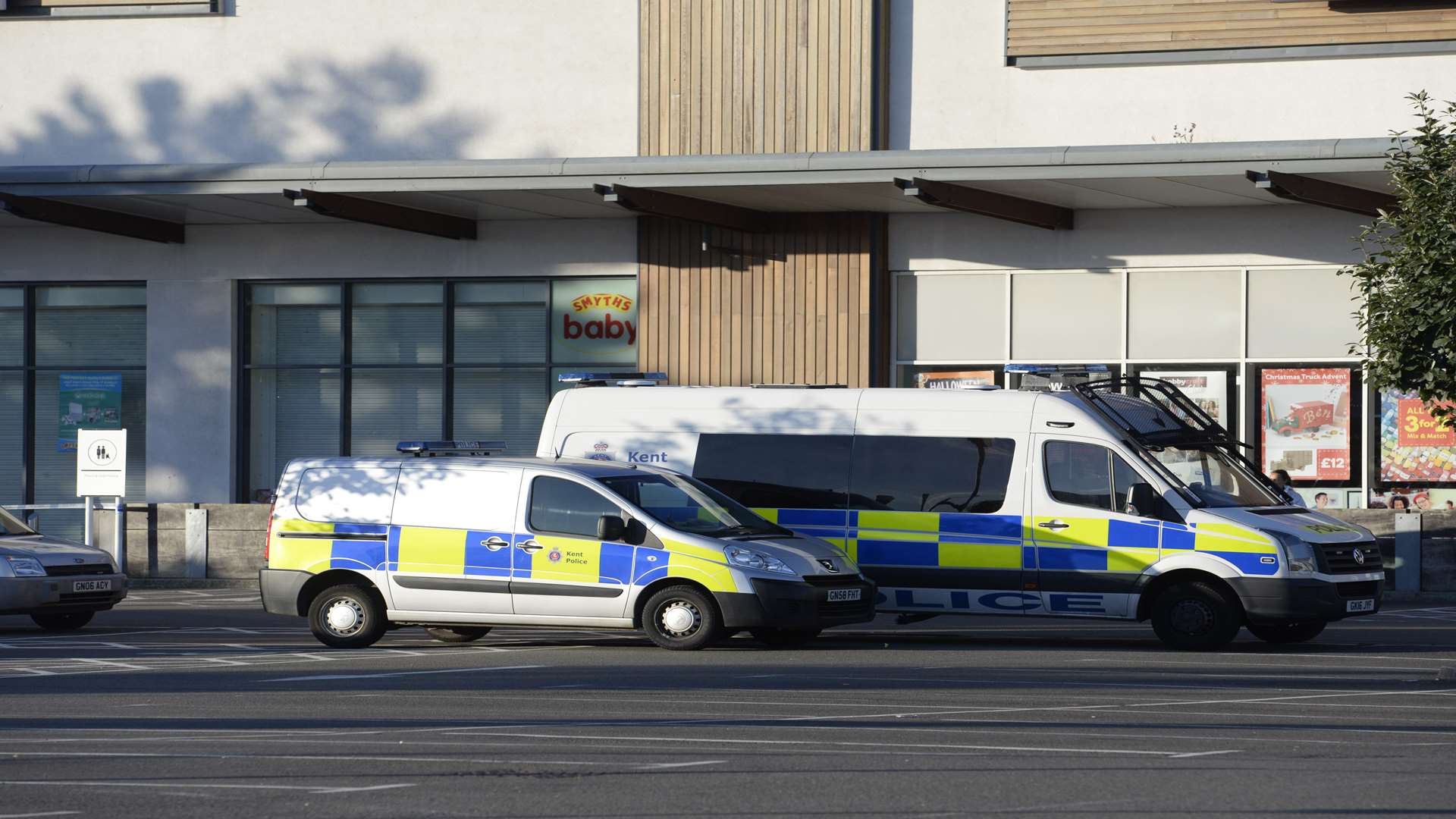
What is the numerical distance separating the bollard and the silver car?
1226 cm

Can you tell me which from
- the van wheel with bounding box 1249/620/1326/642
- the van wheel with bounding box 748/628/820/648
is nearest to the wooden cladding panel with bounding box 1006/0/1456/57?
the van wheel with bounding box 1249/620/1326/642

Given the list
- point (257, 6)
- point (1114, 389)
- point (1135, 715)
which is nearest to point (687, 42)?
point (257, 6)

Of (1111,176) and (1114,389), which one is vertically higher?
(1111,176)

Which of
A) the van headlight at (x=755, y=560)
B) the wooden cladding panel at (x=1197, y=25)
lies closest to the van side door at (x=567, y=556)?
the van headlight at (x=755, y=560)

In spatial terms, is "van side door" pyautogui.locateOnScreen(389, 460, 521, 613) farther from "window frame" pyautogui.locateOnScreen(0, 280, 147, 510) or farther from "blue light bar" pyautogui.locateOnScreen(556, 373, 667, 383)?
"window frame" pyautogui.locateOnScreen(0, 280, 147, 510)

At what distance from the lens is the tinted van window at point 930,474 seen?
14789 mm

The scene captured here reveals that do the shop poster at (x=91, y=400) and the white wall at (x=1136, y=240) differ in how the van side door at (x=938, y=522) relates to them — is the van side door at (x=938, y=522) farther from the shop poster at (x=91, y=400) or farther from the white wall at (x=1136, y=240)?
the shop poster at (x=91, y=400)

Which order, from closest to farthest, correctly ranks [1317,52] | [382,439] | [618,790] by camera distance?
1. [618,790]
2. [1317,52]
3. [382,439]

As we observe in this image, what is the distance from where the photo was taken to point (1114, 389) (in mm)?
15867

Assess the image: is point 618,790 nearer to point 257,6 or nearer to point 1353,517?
point 1353,517

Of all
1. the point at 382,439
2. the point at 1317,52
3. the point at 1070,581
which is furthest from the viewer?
the point at 382,439

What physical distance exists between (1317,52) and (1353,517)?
5124 millimetres

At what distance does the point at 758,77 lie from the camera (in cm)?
2266

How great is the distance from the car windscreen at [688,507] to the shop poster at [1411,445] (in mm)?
9930
